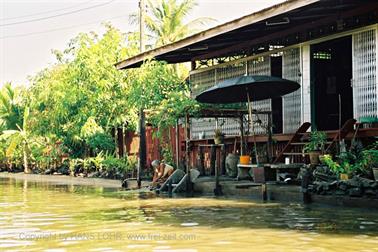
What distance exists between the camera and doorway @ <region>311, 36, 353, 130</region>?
16719 millimetres

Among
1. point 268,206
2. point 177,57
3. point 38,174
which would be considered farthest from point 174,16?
point 268,206

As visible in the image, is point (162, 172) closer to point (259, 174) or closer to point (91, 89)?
point (259, 174)

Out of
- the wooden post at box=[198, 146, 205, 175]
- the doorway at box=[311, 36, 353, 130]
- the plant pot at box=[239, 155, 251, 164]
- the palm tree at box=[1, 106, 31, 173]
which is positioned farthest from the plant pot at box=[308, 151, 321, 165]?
the palm tree at box=[1, 106, 31, 173]

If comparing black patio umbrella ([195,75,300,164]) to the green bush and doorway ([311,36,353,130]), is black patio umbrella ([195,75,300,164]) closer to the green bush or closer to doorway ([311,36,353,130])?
doorway ([311,36,353,130])

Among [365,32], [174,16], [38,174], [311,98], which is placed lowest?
[38,174]

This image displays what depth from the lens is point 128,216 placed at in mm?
11070

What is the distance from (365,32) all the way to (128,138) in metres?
14.0

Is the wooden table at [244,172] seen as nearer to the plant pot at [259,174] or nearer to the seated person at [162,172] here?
the plant pot at [259,174]

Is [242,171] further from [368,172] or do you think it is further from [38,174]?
[38,174]

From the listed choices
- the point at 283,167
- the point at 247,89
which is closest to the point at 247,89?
the point at 247,89

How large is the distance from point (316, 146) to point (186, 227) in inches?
221

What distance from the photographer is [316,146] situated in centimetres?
1407

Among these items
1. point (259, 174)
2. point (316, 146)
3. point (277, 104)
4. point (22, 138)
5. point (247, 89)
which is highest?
point (247, 89)

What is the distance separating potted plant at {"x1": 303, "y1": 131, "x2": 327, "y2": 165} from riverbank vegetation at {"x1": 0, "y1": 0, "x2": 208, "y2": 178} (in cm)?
428
